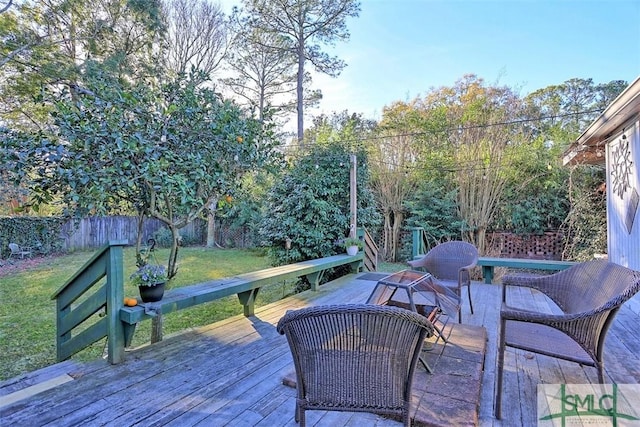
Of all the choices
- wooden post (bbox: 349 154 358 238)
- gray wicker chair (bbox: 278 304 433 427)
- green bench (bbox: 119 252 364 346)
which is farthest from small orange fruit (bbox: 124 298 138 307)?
wooden post (bbox: 349 154 358 238)

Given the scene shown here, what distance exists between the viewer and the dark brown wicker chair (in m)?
1.63

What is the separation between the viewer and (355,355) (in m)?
1.32

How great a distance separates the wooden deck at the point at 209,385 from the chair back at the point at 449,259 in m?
0.89

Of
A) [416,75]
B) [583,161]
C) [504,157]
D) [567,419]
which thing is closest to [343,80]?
[416,75]

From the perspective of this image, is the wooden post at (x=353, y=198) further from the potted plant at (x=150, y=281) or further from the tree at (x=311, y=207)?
the potted plant at (x=150, y=281)

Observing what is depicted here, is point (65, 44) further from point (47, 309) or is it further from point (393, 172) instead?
point (393, 172)

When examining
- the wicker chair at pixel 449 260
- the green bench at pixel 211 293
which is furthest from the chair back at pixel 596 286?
the green bench at pixel 211 293

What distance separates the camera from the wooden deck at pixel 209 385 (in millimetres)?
1707

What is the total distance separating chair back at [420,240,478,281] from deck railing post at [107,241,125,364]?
3.03 m

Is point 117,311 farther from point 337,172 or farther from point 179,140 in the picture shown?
point 337,172

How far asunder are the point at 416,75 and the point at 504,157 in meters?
3.21

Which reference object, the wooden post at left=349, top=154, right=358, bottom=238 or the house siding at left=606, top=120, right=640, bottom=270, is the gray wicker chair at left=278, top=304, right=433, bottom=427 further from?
the wooden post at left=349, top=154, right=358, bottom=238

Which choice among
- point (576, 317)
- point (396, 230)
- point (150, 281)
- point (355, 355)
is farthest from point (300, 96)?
point (355, 355)

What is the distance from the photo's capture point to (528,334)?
6.35 ft
